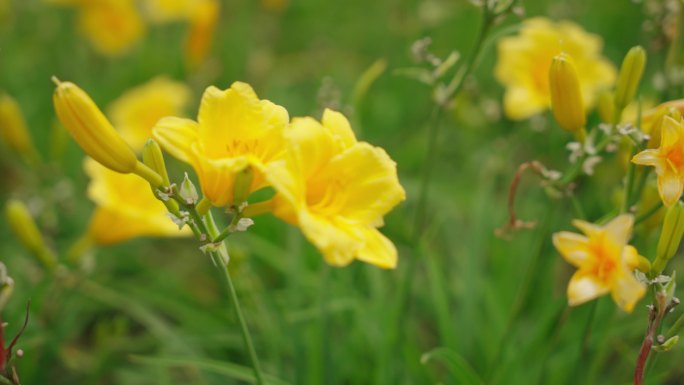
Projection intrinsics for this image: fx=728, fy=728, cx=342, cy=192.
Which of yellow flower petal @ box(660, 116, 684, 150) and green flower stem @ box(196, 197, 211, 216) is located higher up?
green flower stem @ box(196, 197, 211, 216)

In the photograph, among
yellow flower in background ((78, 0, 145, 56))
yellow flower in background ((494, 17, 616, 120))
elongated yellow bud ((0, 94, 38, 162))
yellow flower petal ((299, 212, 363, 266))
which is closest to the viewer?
yellow flower petal ((299, 212, 363, 266))

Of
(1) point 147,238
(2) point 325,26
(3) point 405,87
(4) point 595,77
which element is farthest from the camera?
(2) point 325,26

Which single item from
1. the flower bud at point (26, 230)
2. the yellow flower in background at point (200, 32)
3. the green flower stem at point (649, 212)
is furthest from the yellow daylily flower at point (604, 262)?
the yellow flower in background at point (200, 32)

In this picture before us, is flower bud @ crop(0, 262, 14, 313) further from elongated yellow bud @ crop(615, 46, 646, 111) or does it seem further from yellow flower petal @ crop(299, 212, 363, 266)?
elongated yellow bud @ crop(615, 46, 646, 111)

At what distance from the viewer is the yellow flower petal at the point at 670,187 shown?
1.09m

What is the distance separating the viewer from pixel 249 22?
167 inches

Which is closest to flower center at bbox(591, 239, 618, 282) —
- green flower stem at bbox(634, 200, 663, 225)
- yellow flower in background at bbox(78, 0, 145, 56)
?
green flower stem at bbox(634, 200, 663, 225)

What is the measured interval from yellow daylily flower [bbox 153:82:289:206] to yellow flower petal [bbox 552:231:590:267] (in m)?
0.44

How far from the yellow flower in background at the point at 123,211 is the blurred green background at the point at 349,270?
195 millimetres

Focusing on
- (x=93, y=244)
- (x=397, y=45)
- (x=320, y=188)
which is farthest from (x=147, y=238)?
(x=320, y=188)

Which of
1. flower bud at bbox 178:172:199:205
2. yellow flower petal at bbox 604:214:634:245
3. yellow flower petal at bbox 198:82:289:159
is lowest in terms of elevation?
yellow flower petal at bbox 604:214:634:245

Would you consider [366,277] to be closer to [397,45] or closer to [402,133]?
[402,133]

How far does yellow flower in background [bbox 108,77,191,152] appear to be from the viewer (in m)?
2.65

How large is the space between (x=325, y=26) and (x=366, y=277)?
235 centimetres
